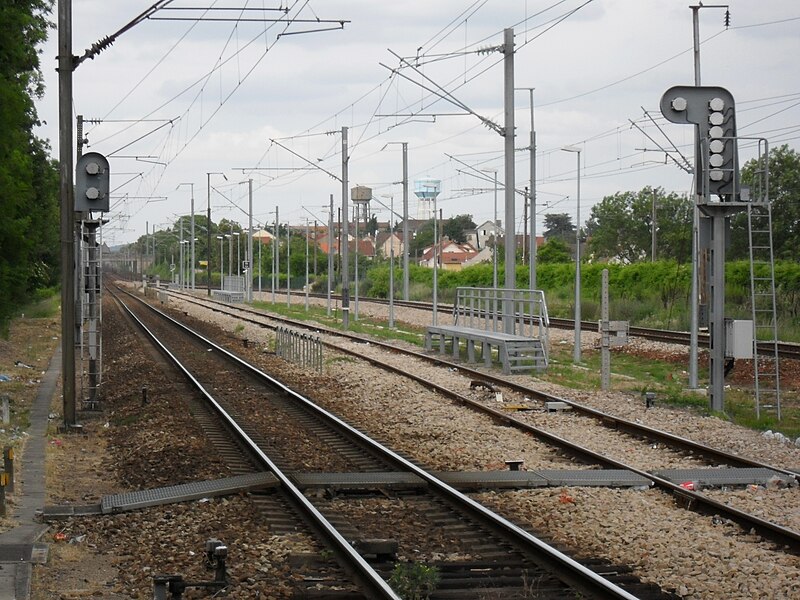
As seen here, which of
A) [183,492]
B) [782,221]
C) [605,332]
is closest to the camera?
[183,492]

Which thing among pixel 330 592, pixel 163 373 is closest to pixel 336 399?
pixel 163 373

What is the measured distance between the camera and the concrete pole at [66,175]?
633 inches

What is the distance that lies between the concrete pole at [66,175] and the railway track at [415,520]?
8.66 feet

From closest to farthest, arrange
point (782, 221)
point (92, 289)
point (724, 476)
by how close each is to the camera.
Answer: point (724, 476) < point (92, 289) < point (782, 221)

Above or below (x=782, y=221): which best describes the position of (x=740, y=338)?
below

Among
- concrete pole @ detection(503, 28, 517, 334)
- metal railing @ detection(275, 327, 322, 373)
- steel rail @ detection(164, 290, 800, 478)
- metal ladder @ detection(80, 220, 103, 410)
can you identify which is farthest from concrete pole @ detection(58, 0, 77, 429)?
concrete pole @ detection(503, 28, 517, 334)

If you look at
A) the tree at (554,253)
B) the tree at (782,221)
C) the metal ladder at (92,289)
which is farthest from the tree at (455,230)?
the metal ladder at (92,289)

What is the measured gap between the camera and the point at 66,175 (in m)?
16.3

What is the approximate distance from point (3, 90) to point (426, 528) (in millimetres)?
10534

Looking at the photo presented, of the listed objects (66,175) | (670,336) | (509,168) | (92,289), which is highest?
(509,168)

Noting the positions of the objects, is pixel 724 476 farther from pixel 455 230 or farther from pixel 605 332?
pixel 455 230

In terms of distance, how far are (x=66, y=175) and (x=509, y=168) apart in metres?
12.7

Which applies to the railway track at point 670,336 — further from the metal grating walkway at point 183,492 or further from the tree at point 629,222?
the tree at point 629,222

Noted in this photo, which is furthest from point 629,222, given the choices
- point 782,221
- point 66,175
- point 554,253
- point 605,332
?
point 66,175
